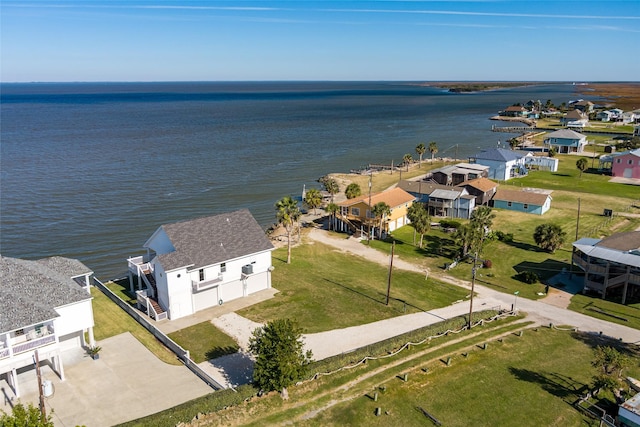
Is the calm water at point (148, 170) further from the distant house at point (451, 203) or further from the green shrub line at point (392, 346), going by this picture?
the green shrub line at point (392, 346)

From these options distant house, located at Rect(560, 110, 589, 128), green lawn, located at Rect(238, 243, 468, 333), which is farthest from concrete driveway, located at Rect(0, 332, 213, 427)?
distant house, located at Rect(560, 110, 589, 128)

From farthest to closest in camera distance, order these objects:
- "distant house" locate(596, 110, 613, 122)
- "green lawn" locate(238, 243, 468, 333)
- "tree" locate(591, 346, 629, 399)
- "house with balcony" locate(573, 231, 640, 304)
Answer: "distant house" locate(596, 110, 613, 122)
"house with balcony" locate(573, 231, 640, 304)
"green lawn" locate(238, 243, 468, 333)
"tree" locate(591, 346, 629, 399)

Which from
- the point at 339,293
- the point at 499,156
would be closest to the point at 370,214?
the point at 339,293

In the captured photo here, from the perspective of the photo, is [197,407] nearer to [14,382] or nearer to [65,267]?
[14,382]

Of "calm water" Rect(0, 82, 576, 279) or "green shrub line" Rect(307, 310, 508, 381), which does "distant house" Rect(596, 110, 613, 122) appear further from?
"green shrub line" Rect(307, 310, 508, 381)

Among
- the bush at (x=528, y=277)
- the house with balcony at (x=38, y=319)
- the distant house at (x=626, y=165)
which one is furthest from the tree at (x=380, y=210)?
the distant house at (x=626, y=165)

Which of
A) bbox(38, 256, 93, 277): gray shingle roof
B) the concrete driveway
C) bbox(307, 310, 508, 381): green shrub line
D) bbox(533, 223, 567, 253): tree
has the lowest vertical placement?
the concrete driveway

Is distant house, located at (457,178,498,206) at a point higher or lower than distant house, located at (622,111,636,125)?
lower

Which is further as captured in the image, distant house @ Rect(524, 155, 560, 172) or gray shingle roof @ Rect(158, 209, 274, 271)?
distant house @ Rect(524, 155, 560, 172)
